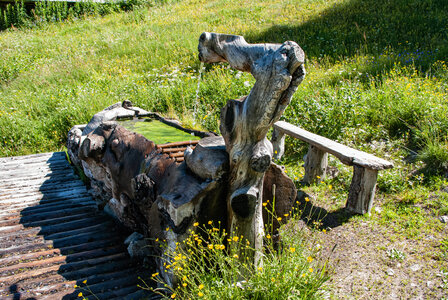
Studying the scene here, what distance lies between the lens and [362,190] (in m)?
4.65

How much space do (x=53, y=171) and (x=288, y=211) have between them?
478cm

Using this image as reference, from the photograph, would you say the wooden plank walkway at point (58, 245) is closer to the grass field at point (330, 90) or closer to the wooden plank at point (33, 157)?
the wooden plank at point (33, 157)

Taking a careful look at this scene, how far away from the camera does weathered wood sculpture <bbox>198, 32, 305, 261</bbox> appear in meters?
2.57

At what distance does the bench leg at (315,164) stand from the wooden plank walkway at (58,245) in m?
2.82

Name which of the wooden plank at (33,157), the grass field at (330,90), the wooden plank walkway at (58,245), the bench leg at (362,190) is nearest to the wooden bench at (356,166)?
the bench leg at (362,190)

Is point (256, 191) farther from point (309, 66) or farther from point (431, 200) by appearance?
point (309, 66)

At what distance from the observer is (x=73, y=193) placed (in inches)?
225

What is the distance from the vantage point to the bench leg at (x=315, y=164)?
552cm

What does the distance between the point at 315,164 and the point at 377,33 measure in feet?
23.7

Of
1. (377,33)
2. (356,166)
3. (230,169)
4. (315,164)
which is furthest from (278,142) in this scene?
(377,33)

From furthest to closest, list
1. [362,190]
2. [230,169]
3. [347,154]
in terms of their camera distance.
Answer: [347,154]
[362,190]
[230,169]

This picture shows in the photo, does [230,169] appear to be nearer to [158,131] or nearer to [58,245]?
[158,131]

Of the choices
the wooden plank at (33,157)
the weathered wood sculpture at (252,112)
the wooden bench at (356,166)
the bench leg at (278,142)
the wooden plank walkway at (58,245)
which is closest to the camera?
the weathered wood sculpture at (252,112)

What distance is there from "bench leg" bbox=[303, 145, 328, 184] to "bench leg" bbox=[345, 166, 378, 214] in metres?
0.84
